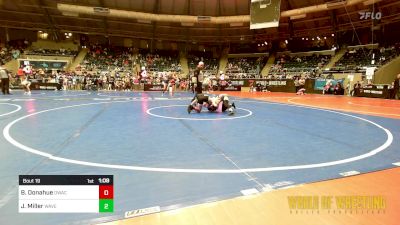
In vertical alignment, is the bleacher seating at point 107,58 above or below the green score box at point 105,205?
above

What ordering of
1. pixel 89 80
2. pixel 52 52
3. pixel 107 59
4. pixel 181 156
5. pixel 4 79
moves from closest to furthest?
pixel 181 156
pixel 4 79
pixel 89 80
pixel 52 52
pixel 107 59

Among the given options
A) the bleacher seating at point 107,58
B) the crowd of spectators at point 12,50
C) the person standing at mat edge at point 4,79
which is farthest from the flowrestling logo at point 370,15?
the crowd of spectators at point 12,50

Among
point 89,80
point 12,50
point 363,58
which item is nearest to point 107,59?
point 89,80

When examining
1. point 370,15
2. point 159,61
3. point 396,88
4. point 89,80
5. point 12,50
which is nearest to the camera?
point 396,88

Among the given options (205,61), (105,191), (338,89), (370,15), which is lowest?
(105,191)

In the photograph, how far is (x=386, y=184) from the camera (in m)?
3.78

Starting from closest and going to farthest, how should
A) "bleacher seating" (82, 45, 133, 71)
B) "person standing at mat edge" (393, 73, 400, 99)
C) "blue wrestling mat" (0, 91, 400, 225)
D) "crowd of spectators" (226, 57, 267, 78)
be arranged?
"blue wrestling mat" (0, 91, 400, 225)
"person standing at mat edge" (393, 73, 400, 99)
"bleacher seating" (82, 45, 133, 71)
"crowd of spectators" (226, 57, 267, 78)

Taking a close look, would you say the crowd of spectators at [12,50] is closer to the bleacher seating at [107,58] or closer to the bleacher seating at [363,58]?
the bleacher seating at [107,58]

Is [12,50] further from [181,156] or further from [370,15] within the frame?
[370,15]

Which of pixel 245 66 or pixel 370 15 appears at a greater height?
pixel 370 15

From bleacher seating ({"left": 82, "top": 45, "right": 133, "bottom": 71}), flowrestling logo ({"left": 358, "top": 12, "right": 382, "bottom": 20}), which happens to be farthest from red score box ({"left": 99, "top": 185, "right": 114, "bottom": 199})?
bleacher seating ({"left": 82, "top": 45, "right": 133, "bottom": 71})

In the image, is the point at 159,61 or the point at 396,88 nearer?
the point at 396,88

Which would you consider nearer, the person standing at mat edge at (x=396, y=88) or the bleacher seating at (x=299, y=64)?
the person standing at mat edge at (x=396, y=88)
